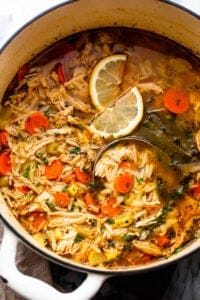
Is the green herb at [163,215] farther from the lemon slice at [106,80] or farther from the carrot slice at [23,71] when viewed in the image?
the carrot slice at [23,71]

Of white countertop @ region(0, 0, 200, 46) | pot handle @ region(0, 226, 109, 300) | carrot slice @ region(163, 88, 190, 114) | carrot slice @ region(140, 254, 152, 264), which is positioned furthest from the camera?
white countertop @ region(0, 0, 200, 46)

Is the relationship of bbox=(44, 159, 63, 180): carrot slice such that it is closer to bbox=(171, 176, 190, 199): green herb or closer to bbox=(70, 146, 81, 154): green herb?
bbox=(70, 146, 81, 154): green herb


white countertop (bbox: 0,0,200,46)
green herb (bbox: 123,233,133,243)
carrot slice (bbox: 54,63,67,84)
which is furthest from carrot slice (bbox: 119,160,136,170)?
white countertop (bbox: 0,0,200,46)

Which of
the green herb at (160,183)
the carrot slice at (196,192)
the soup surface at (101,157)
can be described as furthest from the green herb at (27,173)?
the carrot slice at (196,192)


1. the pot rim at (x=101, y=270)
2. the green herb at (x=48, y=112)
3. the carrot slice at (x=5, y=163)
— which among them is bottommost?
the pot rim at (x=101, y=270)

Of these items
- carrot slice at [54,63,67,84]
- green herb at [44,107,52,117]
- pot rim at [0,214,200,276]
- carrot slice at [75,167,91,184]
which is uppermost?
carrot slice at [54,63,67,84]

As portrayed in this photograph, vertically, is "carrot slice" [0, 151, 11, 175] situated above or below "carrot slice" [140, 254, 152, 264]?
above

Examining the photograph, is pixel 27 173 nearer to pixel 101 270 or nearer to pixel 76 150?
pixel 76 150
